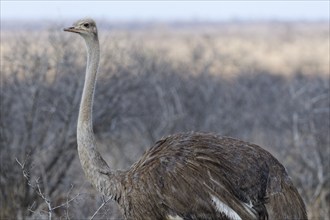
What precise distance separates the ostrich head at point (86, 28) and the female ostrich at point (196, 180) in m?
0.01

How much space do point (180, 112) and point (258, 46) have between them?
4113 centimetres

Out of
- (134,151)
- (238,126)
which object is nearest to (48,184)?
(134,151)

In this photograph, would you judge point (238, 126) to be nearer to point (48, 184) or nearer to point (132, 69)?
point (132, 69)

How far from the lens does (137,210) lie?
20.4 feet

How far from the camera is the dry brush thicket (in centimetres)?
1029

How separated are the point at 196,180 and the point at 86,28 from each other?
139 centimetres

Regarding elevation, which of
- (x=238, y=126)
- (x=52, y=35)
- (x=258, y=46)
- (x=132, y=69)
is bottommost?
(x=258, y=46)

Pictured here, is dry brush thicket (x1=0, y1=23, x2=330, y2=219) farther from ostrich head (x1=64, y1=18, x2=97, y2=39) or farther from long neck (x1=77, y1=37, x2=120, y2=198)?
ostrich head (x1=64, y1=18, x2=97, y2=39)

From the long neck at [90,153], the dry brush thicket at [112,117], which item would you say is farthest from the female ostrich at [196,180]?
the dry brush thicket at [112,117]

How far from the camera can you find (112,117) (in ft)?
38.9

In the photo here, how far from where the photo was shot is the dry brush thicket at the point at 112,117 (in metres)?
10.3

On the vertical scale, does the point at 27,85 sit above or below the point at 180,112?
above

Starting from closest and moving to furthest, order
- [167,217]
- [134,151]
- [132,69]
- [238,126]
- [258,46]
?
1. [167,217]
2. [132,69]
3. [134,151]
4. [238,126]
5. [258,46]

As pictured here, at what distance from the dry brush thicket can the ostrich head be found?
137cm
